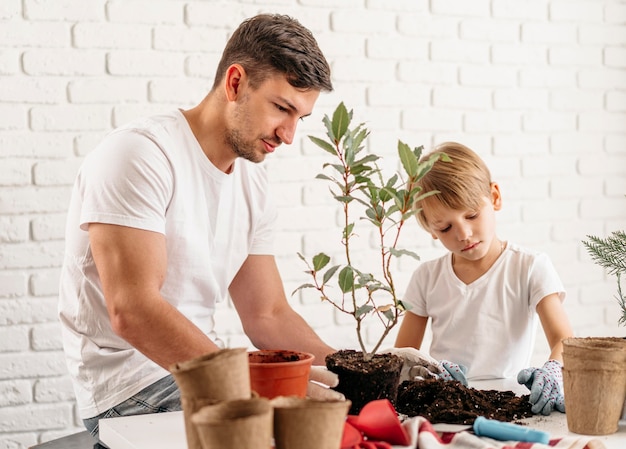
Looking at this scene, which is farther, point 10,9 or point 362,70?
point 362,70

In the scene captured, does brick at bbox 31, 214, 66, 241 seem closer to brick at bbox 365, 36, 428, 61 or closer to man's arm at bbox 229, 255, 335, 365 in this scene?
man's arm at bbox 229, 255, 335, 365

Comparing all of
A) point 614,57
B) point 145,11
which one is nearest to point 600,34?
point 614,57

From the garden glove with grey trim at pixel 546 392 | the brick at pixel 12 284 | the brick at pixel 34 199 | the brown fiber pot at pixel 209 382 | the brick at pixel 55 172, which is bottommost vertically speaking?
the garden glove with grey trim at pixel 546 392

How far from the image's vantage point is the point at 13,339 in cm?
245

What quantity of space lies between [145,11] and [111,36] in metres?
0.13

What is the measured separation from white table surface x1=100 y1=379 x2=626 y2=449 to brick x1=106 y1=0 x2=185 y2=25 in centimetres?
146

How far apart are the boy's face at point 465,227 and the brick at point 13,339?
48.2 inches

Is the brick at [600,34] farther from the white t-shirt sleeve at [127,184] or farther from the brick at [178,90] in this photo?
the white t-shirt sleeve at [127,184]

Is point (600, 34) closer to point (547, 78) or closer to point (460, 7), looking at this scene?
point (547, 78)

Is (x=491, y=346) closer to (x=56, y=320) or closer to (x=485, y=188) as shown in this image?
(x=485, y=188)

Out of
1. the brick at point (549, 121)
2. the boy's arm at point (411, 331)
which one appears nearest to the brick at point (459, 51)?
the brick at point (549, 121)

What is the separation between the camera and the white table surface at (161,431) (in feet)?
4.35

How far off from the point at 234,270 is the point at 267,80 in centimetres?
51

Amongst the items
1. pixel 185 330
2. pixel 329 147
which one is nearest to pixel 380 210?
pixel 329 147
